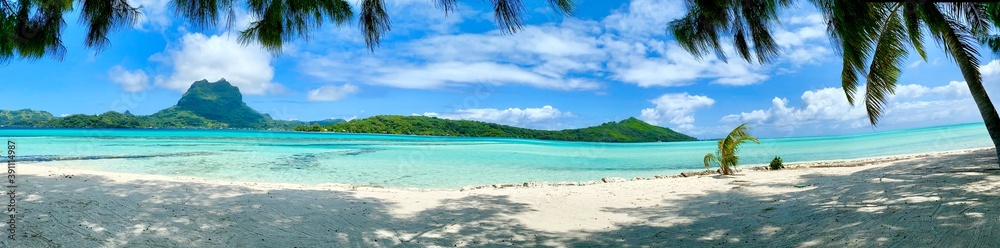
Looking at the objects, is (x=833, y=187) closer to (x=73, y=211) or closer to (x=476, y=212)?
(x=476, y=212)

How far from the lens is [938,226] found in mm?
3975

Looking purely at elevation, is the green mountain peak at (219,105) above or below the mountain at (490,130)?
above

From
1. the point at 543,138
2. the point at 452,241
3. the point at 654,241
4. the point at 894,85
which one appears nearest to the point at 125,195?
the point at 452,241

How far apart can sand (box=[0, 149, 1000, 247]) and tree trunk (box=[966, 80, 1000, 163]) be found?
1.85 ft

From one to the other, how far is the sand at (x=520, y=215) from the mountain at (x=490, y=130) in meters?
56.8

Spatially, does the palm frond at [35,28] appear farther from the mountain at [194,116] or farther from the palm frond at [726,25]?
the mountain at [194,116]

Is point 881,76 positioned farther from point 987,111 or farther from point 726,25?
point 726,25

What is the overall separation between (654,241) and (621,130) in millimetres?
61521

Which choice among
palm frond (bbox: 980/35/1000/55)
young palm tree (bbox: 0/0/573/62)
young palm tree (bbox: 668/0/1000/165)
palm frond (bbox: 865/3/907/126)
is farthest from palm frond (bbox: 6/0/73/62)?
palm frond (bbox: 980/35/1000/55)

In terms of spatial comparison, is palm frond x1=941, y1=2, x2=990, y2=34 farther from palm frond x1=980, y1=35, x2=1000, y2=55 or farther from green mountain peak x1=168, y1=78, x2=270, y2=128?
green mountain peak x1=168, y1=78, x2=270, y2=128

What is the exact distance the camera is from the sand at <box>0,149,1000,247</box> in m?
4.26

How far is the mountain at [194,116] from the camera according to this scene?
6184cm

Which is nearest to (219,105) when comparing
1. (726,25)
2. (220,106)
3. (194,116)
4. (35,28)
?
(220,106)

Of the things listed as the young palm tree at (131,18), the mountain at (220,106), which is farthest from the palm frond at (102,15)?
the mountain at (220,106)
